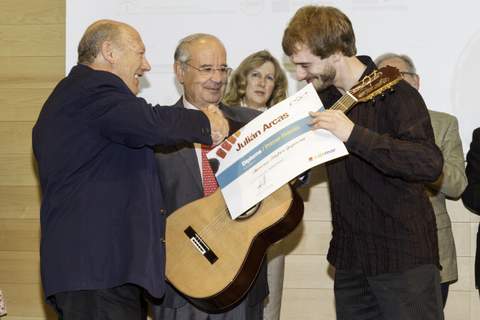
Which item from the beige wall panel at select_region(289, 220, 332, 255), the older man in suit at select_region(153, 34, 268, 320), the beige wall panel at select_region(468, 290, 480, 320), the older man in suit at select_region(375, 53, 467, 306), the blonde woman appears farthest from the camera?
the beige wall panel at select_region(289, 220, 332, 255)

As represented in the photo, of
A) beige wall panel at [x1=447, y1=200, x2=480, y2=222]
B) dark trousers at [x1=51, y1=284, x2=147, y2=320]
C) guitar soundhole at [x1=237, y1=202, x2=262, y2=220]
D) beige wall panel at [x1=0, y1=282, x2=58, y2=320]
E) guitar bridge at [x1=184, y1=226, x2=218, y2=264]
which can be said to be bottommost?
beige wall panel at [x1=0, y1=282, x2=58, y2=320]

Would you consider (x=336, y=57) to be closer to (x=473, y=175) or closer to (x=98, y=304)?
(x=98, y=304)

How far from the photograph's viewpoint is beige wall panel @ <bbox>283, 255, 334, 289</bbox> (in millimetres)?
4627

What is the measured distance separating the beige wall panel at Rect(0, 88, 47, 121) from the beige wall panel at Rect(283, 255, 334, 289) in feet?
5.78

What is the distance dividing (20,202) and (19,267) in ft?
1.30

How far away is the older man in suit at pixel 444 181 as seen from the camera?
4.11 meters

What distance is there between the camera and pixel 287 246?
466 cm

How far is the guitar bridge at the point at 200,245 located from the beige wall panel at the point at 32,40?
6.77 feet

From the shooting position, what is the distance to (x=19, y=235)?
489cm

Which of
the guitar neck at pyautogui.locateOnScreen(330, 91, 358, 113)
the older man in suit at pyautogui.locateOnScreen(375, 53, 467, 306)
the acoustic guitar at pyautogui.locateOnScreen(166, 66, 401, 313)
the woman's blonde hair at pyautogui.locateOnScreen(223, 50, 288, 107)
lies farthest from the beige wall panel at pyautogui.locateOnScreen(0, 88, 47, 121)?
the guitar neck at pyautogui.locateOnScreen(330, 91, 358, 113)

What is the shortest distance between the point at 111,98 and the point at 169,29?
6.30 feet

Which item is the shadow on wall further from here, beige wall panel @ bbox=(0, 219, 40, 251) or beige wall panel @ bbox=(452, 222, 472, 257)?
beige wall panel @ bbox=(0, 219, 40, 251)

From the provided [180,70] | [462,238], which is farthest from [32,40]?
[462,238]

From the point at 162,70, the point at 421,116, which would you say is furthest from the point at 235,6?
the point at 421,116
